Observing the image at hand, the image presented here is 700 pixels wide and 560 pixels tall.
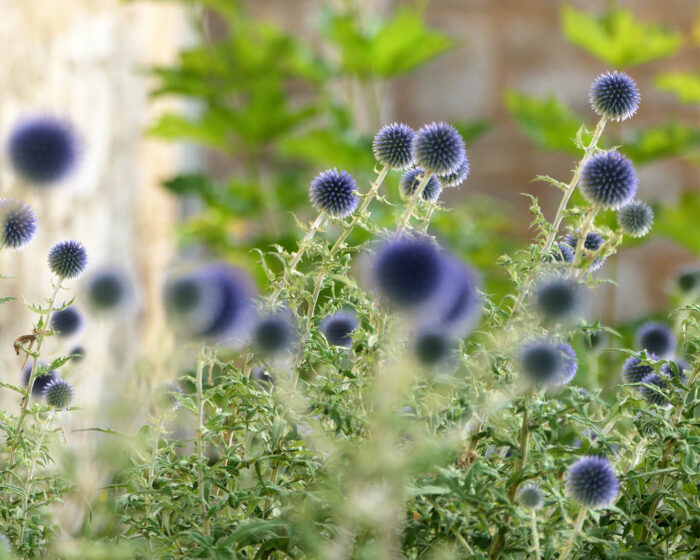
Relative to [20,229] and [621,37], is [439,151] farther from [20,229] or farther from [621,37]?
[621,37]

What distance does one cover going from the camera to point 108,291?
0.55 meters

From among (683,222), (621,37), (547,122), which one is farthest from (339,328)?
(683,222)

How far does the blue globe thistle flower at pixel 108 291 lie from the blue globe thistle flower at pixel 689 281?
0.69 m

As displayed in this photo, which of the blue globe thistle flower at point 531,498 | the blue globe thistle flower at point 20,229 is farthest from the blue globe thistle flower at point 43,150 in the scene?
the blue globe thistle flower at point 531,498

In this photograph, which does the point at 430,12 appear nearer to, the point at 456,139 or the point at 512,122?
the point at 512,122

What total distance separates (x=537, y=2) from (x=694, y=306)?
293 centimetres

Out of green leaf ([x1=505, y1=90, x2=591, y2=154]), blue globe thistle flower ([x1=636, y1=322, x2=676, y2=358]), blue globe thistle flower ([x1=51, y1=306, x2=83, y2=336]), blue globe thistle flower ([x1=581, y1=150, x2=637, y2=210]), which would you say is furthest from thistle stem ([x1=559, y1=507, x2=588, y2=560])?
green leaf ([x1=505, y1=90, x2=591, y2=154])

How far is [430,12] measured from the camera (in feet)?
11.1

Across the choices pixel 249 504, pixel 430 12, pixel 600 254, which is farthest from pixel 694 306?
pixel 430 12

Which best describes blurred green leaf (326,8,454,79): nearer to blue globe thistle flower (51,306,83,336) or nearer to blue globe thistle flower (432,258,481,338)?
blue globe thistle flower (51,306,83,336)

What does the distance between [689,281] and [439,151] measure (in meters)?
0.47

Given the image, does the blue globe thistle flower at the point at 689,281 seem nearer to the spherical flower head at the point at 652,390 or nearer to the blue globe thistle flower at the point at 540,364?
the spherical flower head at the point at 652,390

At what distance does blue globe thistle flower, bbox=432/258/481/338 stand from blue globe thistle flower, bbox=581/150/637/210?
13 cm

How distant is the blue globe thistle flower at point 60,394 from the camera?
679mm
